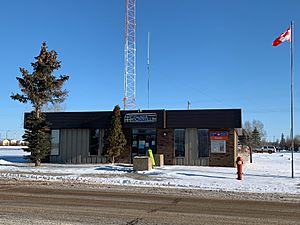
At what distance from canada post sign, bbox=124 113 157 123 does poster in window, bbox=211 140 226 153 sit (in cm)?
457

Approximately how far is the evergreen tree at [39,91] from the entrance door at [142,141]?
20.9 feet

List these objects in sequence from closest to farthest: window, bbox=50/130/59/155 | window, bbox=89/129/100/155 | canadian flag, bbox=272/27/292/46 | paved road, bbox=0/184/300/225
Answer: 1. paved road, bbox=0/184/300/225
2. canadian flag, bbox=272/27/292/46
3. window, bbox=89/129/100/155
4. window, bbox=50/130/59/155

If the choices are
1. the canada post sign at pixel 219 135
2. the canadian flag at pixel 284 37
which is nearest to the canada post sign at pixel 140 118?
the canada post sign at pixel 219 135

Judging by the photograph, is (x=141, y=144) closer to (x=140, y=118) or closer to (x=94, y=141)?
(x=140, y=118)

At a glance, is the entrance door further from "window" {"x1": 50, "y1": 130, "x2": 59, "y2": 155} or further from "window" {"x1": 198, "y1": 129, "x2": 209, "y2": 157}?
"window" {"x1": 50, "y1": 130, "x2": 59, "y2": 155}

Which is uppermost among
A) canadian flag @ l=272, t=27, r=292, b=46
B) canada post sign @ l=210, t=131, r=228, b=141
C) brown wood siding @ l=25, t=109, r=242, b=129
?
canadian flag @ l=272, t=27, r=292, b=46

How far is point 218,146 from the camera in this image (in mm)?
26625

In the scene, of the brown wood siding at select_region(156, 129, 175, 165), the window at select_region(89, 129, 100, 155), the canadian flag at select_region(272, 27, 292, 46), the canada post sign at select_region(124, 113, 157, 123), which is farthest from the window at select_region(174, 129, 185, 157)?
the canadian flag at select_region(272, 27, 292, 46)

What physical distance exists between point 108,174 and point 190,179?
490 centimetres

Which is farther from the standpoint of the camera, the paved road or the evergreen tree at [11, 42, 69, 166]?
the evergreen tree at [11, 42, 69, 166]

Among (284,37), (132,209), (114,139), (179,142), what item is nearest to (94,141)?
(114,139)

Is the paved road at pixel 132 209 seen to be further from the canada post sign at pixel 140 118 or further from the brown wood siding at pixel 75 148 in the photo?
the brown wood siding at pixel 75 148

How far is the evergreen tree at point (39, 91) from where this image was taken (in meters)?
25.5

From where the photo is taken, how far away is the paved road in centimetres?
855
